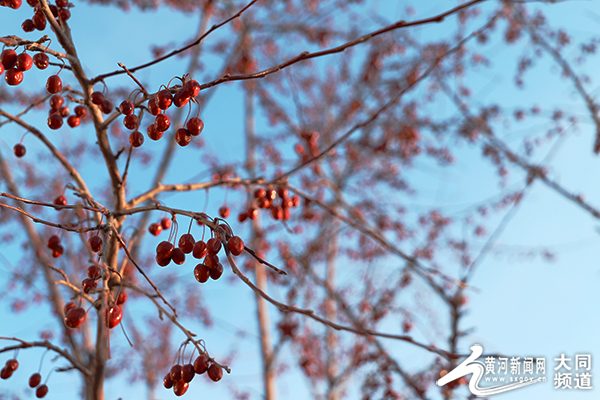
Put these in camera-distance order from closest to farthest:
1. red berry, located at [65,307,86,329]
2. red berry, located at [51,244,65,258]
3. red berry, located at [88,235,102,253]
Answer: red berry, located at [65,307,86,329], red berry, located at [88,235,102,253], red berry, located at [51,244,65,258]

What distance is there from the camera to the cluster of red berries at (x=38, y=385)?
176 centimetres

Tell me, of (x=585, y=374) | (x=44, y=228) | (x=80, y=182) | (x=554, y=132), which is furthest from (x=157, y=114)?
(x=44, y=228)

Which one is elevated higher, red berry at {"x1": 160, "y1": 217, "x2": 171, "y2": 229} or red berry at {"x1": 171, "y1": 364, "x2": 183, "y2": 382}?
red berry at {"x1": 160, "y1": 217, "x2": 171, "y2": 229}

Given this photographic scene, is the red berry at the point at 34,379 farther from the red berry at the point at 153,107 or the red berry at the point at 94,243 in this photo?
the red berry at the point at 153,107

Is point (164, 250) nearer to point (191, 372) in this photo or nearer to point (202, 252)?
point (202, 252)

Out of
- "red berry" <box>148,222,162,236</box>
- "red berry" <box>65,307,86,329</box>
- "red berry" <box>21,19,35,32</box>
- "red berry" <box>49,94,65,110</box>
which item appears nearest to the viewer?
"red berry" <box>65,307,86,329</box>

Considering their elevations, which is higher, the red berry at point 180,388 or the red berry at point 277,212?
the red berry at point 277,212

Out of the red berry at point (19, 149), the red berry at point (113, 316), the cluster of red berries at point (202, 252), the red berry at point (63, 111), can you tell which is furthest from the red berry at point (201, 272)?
the red berry at point (19, 149)

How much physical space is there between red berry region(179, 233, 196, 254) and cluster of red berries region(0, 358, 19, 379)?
116 cm

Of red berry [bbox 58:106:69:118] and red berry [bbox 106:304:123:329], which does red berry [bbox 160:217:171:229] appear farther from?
red berry [bbox 106:304:123:329]

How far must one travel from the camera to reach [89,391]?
1568 millimetres

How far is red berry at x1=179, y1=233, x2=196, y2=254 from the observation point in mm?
1206

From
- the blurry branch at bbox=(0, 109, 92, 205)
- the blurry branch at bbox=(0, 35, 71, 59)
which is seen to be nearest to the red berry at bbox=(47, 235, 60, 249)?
the blurry branch at bbox=(0, 109, 92, 205)

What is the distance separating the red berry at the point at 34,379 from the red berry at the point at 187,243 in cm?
122
